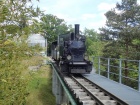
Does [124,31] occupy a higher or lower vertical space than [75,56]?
higher

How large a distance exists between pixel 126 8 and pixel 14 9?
34698 mm

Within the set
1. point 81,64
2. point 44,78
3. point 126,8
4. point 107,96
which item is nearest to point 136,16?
point 126,8

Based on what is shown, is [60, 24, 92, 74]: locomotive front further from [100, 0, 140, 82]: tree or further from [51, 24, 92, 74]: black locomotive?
[100, 0, 140, 82]: tree

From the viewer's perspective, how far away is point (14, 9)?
315cm

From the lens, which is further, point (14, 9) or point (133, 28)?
point (133, 28)

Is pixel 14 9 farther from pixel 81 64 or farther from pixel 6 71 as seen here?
pixel 81 64

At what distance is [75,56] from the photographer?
51.8 feet

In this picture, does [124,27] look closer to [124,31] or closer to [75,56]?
[124,31]

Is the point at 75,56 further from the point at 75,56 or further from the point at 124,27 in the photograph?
the point at 124,27

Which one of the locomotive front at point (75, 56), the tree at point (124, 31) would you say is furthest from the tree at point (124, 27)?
the locomotive front at point (75, 56)

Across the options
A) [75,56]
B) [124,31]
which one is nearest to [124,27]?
[124,31]

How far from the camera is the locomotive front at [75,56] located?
1518 centimetres

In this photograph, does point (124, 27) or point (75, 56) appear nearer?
point (75, 56)

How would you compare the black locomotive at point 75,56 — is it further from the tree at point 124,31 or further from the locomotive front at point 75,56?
the tree at point 124,31
